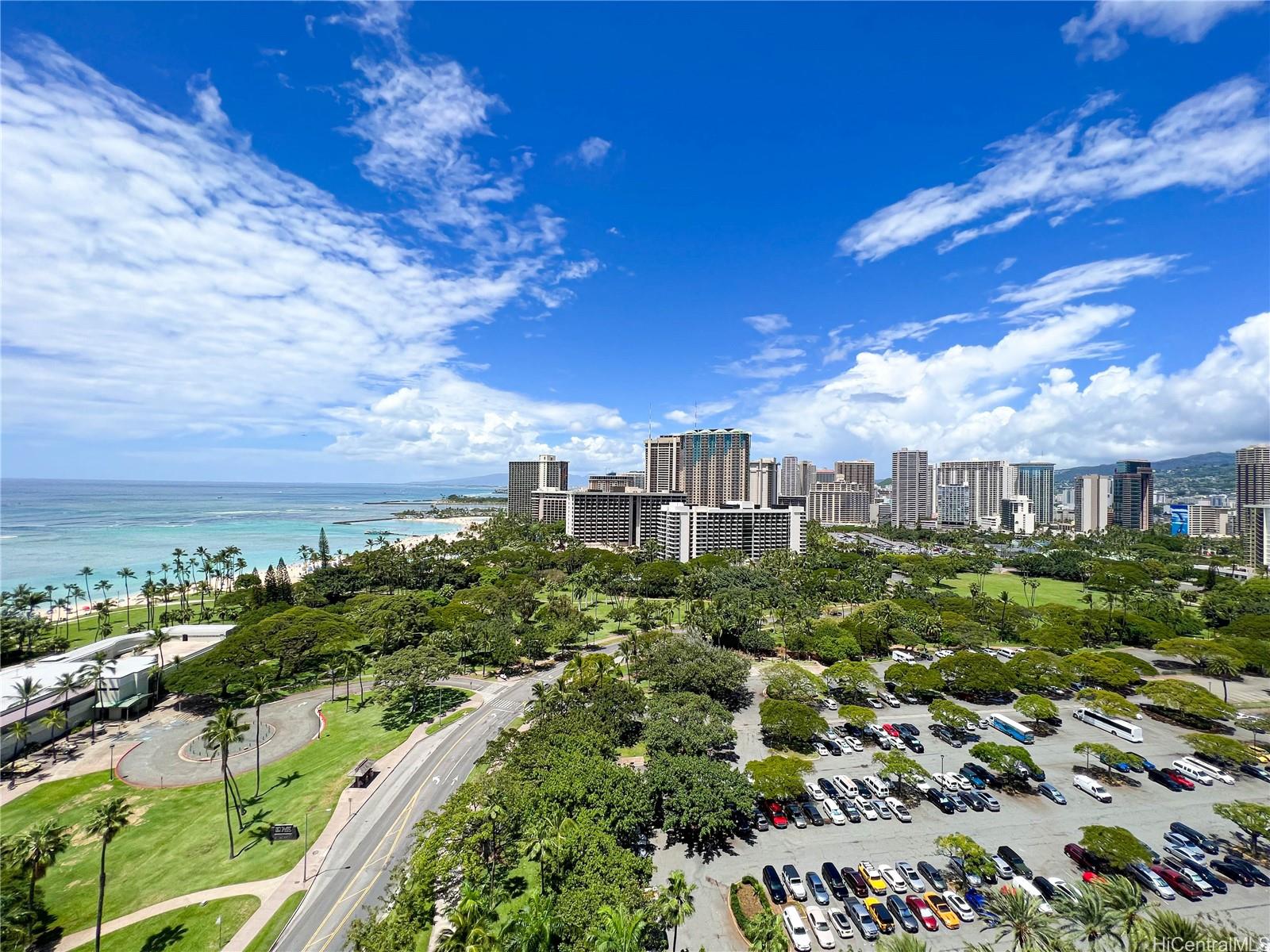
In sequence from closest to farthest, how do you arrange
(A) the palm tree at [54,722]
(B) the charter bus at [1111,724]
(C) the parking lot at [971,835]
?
(C) the parking lot at [971,835]
(A) the palm tree at [54,722]
(B) the charter bus at [1111,724]

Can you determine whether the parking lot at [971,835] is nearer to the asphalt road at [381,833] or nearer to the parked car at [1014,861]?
the parked car at [1014,861]

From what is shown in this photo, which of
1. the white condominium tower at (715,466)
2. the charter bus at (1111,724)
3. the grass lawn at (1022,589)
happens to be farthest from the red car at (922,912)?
the white condominium tower at (715,466)

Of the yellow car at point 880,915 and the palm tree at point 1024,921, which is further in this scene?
the yellow car at point 880,915

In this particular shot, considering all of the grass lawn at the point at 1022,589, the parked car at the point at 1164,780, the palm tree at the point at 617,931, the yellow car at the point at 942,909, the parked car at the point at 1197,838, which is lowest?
the grass lawn at the point at 1022,589

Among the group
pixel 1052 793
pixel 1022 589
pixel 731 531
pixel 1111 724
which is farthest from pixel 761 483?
pixel 1052 793

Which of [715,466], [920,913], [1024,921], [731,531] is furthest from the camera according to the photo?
[715,466]

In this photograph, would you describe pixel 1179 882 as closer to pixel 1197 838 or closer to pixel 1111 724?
pixel 1197 838
